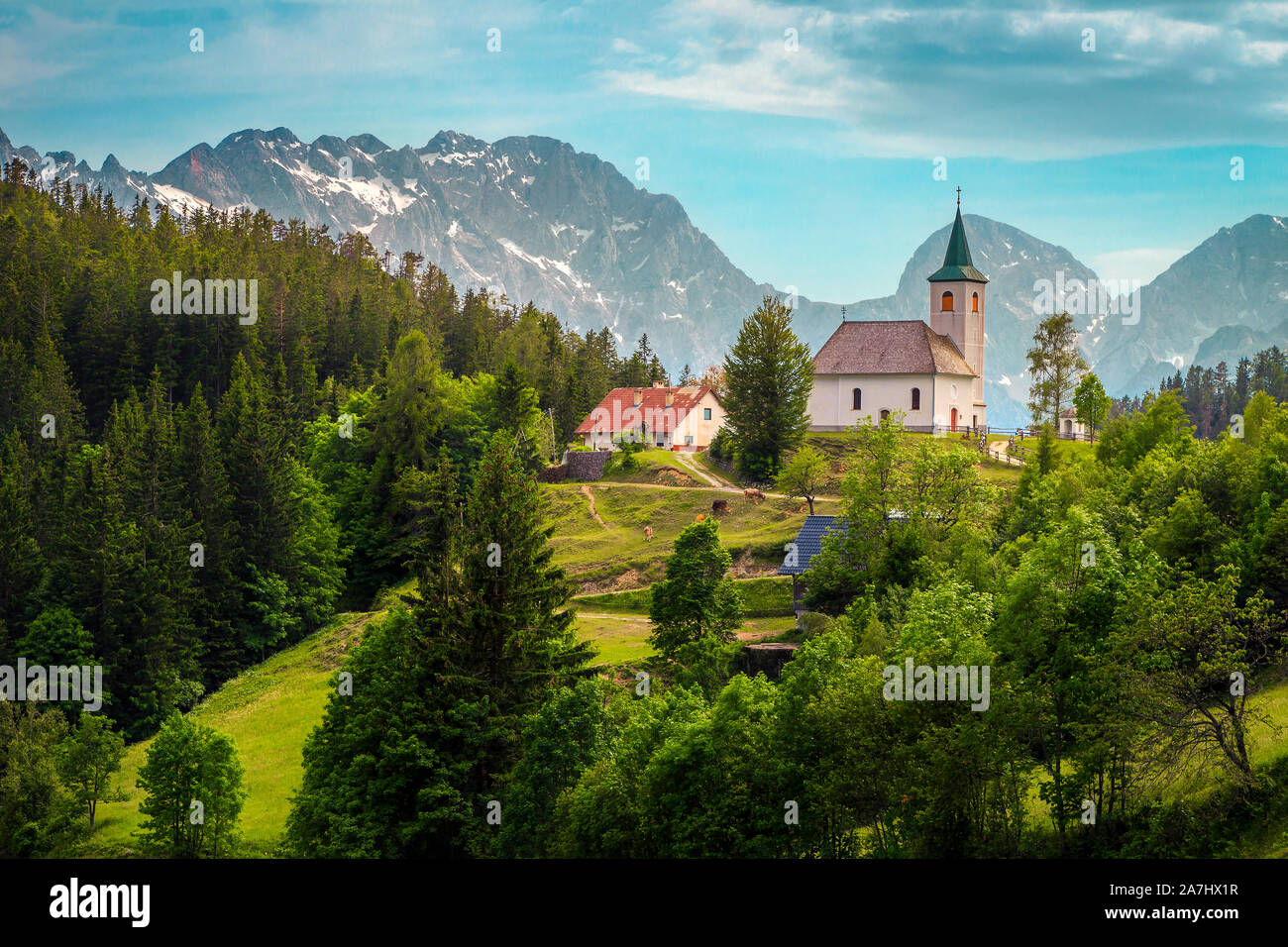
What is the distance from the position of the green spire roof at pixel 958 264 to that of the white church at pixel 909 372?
333mm

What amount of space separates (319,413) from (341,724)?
219 ft

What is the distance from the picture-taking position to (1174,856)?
28000 mm

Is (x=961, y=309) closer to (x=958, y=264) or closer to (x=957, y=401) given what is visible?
(x=958, y=264)

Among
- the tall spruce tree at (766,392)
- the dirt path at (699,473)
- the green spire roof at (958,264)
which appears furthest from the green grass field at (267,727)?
the green spire roof at (958,264)

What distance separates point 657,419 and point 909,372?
79.5ft

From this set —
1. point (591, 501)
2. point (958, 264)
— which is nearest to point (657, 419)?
point (591, 501)

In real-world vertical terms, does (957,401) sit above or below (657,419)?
above

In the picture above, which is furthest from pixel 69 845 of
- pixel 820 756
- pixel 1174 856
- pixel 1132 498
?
pixel 1132 498

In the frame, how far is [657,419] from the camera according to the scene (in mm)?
106062

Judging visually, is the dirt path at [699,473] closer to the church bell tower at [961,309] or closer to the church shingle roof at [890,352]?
the church shingle roof at [890,352]

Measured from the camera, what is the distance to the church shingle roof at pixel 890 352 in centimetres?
9188
